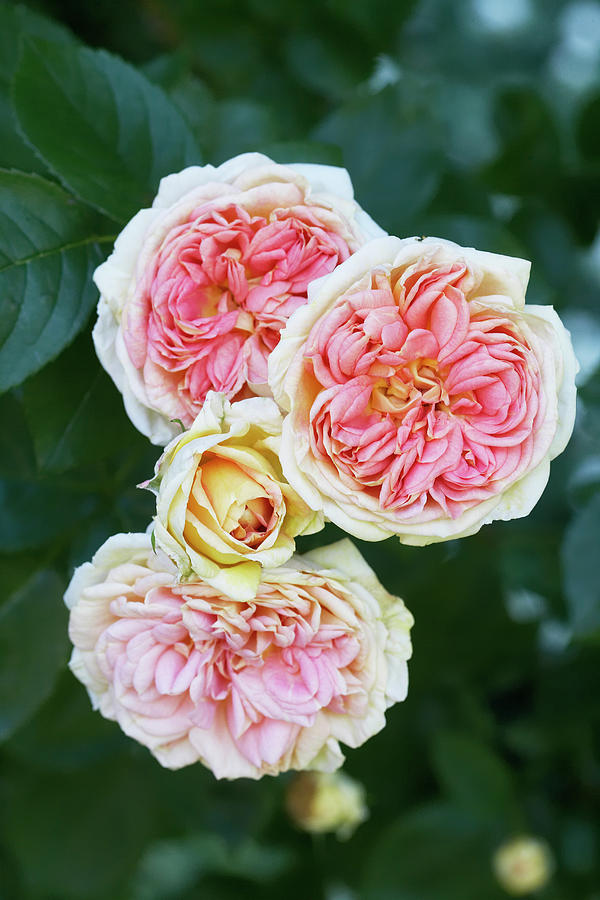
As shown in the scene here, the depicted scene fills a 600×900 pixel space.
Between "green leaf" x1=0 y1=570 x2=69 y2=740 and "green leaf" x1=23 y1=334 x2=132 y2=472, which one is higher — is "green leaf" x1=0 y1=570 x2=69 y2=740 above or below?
below

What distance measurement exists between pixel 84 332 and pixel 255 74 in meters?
0.68

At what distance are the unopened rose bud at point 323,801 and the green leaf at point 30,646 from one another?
43 centimetres

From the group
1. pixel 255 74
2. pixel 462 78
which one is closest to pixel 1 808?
pixel 255 74

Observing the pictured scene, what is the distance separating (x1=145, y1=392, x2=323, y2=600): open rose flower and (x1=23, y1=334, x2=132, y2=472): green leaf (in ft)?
0.50

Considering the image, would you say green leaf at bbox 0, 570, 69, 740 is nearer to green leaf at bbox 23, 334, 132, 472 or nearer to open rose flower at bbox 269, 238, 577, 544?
green leaf at bbox 23, 334, 132, 472

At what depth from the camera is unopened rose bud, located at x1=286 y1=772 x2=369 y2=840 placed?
1.04 meters

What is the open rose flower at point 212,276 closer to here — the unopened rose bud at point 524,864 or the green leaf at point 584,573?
the green leaf at point 584,573

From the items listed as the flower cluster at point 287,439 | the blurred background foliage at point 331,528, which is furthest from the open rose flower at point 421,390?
the blurred background foliage at point 331,528

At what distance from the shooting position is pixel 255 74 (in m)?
1.17

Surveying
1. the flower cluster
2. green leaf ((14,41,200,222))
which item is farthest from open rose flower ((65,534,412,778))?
green leaf ((14,41,200,222))

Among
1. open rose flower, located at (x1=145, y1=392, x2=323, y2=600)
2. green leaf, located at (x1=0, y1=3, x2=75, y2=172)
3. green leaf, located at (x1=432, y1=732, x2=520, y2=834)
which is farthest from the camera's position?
green leaf, located at (x1=432, y1=732, x2=520, y2=834)

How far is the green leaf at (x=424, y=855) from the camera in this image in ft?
3.42

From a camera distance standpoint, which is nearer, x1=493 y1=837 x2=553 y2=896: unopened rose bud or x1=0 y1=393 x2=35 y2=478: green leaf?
x1=0 y1=393 x2=35 y2=478: green leaf

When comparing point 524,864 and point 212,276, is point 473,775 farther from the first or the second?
point 212,276
